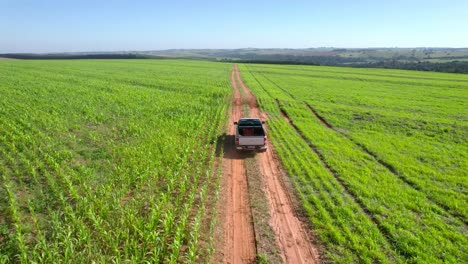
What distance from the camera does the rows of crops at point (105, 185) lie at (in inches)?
333

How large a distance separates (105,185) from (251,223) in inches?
252

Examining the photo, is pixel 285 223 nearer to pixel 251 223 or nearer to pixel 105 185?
pixel 251 223

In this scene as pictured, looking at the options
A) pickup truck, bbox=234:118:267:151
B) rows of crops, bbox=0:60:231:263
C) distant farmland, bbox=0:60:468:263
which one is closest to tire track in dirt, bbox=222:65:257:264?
distant farmland, bbox=0:60:468:263

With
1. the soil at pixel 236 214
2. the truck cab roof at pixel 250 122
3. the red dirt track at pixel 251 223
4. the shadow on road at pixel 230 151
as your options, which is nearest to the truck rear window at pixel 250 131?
the truck cab roof at pixel 250 122

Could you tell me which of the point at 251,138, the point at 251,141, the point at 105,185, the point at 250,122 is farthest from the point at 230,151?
the point at 105,185

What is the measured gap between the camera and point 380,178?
1452cm

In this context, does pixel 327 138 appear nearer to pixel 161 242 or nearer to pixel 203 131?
pixel 203 131

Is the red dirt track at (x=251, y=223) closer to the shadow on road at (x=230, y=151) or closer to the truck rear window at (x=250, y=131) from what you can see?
the shadow on road at (x=230, y=151)

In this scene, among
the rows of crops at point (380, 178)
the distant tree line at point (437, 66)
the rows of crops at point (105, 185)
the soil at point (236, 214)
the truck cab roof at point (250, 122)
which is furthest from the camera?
the distant tree line at point (437, 66)

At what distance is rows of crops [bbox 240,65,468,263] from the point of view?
948 cm

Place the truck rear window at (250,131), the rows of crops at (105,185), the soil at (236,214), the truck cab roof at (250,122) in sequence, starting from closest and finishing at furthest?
the rows of crops at (105,185)
the soil at (236,214)
the truck rear window at (250,131)
the truck cab roof at (250,122)

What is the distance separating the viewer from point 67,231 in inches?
348

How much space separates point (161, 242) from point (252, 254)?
279 cm

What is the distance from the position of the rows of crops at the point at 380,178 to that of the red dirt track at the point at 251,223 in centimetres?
69
